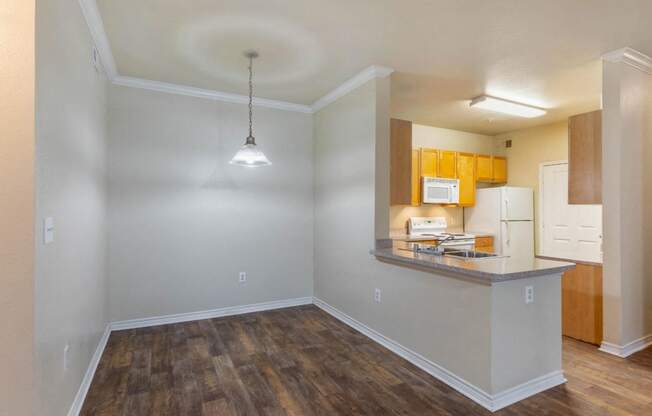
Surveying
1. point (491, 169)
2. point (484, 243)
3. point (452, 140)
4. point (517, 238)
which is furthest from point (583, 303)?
point (452, 140)

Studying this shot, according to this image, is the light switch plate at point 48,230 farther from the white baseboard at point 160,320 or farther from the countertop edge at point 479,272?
the countertop edge at point 479,272

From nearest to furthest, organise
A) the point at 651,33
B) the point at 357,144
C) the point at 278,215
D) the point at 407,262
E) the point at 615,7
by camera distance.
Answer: the point at 615,7 → the point at 651,33 → the point at 407,262 → the point at 357,144 → the point at 278,215

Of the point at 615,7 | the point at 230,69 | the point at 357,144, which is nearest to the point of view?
the point at 615,7

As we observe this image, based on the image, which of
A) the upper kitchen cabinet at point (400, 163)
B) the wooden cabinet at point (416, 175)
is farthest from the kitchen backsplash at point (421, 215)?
the upper kitchen cabinet at point (400, 163)

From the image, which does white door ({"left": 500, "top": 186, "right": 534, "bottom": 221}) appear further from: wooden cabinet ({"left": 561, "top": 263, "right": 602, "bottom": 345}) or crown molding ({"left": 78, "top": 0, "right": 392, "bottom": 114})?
crown molding ({"left": 78, "top": 0, "right": 392, "bottom": 114})

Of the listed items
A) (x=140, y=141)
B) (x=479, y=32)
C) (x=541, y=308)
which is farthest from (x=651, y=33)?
(x=140, y=141)

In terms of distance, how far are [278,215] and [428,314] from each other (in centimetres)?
236

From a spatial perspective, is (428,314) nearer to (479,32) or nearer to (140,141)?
(479,32)

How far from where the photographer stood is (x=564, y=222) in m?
5.24

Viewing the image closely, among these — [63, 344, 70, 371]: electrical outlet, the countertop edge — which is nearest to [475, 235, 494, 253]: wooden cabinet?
the countertop edge

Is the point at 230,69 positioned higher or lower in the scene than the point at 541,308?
higher

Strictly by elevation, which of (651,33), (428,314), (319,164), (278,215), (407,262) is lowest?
(428,314)

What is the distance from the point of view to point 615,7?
7.63ft

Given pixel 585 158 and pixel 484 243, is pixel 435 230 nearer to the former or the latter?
pixel 484 243
